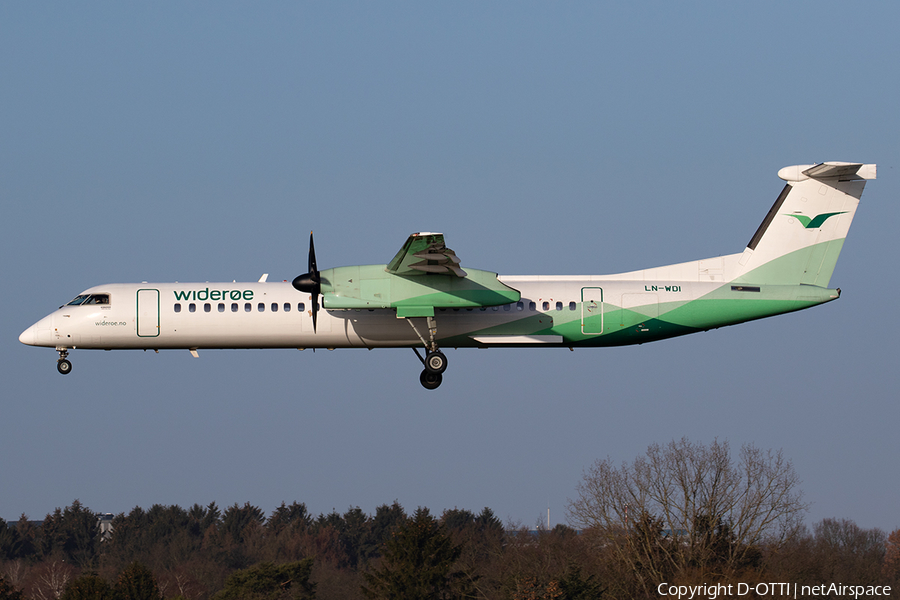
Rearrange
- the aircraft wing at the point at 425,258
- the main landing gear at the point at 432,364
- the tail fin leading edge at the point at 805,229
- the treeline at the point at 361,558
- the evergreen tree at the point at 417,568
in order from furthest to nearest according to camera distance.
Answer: the evergreen tree at the point at 417,568 < the treeline at the point at 361,558 < the tail fin leading edge at the point at 805,229 < the main landing gear at the point at 432,364 < the aircraft wing at the point at 425,258

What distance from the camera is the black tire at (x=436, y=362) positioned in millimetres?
27656

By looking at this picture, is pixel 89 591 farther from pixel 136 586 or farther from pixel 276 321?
pixel 276 321

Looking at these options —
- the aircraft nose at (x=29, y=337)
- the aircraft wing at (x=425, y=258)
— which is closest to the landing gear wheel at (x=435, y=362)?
the aircraft wing at (x=425, y=258)

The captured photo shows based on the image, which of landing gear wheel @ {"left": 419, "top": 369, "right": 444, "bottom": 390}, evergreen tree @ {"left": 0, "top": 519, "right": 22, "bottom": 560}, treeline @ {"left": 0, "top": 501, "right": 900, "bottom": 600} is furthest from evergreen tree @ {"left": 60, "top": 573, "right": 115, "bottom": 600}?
evergreen tree @ {"left": 0, "top": 519, "right": 22, "bottom": 560}

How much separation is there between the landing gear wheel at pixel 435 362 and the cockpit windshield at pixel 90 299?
8.78 m

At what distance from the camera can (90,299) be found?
28031 mm

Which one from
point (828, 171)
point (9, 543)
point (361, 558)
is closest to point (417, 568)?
→ point (828, 171)

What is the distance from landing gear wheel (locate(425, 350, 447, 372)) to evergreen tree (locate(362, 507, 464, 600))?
1262 inches

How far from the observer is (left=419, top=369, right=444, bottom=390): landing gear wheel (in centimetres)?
2803

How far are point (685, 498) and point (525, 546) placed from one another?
20.7 metres

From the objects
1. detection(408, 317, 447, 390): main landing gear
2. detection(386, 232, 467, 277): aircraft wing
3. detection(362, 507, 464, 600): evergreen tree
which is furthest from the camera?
detection(362, 507, 464, 600): evergreen tree

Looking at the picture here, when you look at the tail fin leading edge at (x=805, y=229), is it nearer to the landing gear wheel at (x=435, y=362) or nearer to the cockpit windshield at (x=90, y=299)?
the landing gear wheel at (x=435, y=362)

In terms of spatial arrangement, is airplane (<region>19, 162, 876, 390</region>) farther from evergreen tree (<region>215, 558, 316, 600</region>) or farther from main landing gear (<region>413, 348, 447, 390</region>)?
evergreen tree (<region>215, 558, 316, 600</region>)

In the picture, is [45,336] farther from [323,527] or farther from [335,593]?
[323,527]
